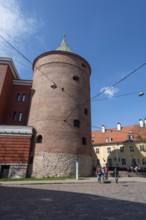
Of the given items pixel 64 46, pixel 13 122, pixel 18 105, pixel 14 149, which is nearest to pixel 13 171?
pixel 14 149

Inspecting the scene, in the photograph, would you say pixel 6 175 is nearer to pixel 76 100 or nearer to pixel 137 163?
pixel 76 100

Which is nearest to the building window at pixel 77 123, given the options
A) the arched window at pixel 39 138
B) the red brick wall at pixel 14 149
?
the arched window at pixel 39 138

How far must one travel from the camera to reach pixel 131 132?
41906mm

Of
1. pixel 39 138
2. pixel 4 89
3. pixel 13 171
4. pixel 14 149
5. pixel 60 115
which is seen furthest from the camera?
pixel 4 89

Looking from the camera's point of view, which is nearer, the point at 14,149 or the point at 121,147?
the point at 14,149

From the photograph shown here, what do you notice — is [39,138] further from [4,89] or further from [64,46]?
[64,46]

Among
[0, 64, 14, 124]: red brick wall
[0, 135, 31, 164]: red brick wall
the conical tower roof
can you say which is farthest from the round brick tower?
[0, 64, 14, 124]: red brick wall

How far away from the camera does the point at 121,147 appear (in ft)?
135

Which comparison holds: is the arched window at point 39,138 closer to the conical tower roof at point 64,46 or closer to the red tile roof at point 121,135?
the conical tower roof at point 64,46

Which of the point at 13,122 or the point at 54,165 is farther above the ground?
the point at 13,122

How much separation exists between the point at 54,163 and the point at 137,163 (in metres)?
24.8

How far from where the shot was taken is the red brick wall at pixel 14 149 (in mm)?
19750

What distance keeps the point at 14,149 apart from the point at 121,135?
29.1 meters

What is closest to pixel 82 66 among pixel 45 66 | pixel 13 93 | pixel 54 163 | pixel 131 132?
pixel 45 66
